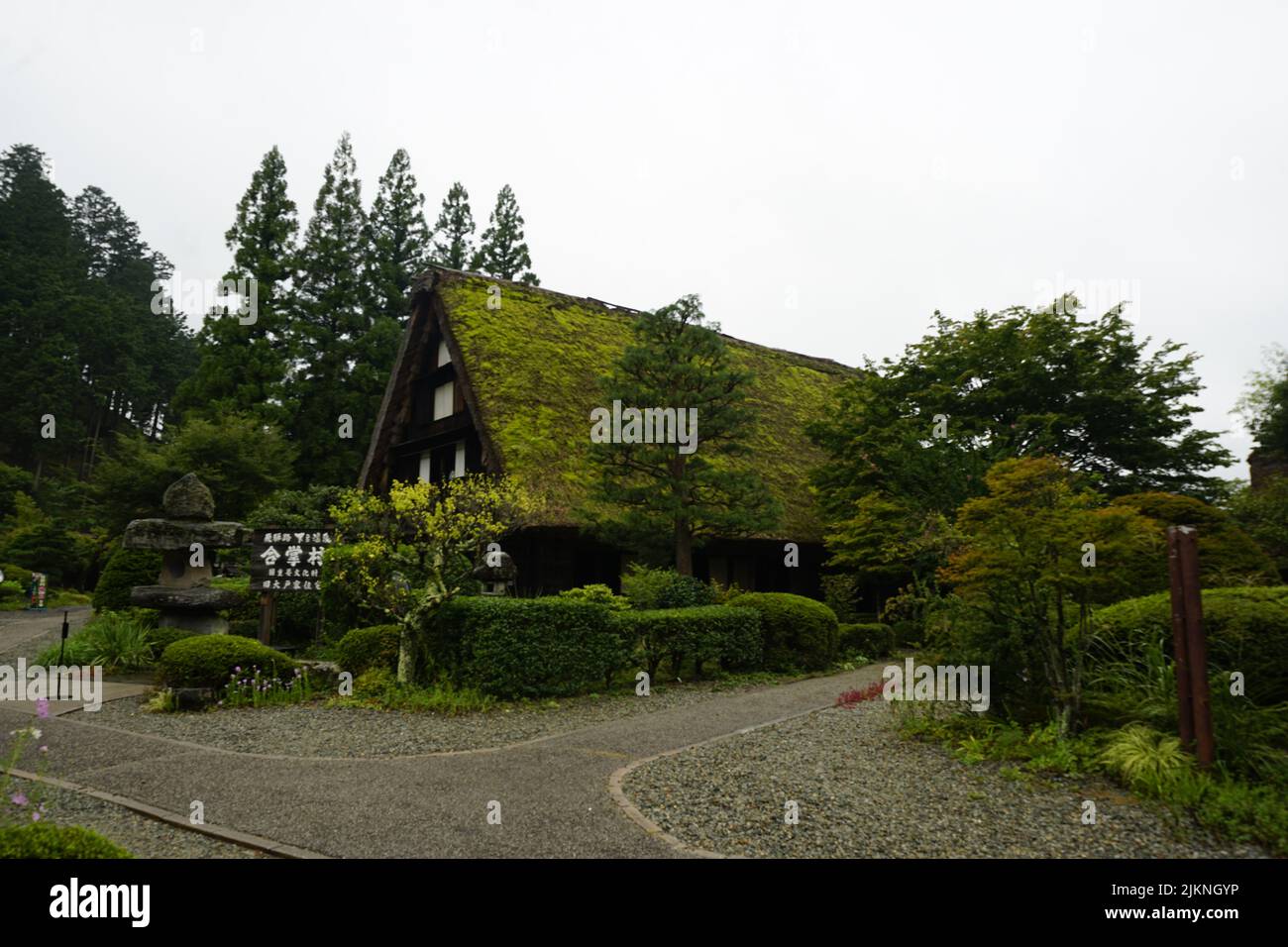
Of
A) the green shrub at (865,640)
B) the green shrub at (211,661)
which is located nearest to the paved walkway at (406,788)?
the green shrub at (211,661)

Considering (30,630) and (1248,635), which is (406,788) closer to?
(1248,635)

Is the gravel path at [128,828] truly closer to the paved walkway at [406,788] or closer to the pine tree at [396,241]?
the paved walkway at [406,788]

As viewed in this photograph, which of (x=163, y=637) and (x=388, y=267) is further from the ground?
(x=388, y=267)

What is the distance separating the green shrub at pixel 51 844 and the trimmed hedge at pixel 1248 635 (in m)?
7.64

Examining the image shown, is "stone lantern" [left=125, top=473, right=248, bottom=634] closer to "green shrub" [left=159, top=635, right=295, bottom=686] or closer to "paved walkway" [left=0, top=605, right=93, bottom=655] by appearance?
"green shrub" [left=159, top=635, right=295, bottom=686]

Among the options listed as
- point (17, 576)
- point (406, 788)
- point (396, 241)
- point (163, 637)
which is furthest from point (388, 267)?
point (406, 788)

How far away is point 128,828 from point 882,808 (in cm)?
524

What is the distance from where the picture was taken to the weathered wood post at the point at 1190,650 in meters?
5.29

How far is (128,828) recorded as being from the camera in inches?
197

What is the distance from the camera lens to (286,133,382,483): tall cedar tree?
2934 cm
